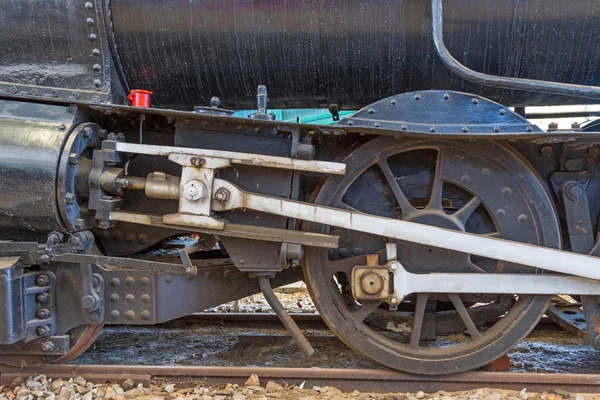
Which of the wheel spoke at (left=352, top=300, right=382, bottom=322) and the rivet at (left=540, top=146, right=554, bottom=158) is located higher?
the rivet at (left=540, top=146, right=554, bottom=158)

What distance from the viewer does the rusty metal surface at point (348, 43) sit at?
83.8 inches

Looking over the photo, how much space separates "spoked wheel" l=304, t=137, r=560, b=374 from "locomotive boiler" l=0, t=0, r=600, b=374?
1cm

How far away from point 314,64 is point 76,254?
1.50 m

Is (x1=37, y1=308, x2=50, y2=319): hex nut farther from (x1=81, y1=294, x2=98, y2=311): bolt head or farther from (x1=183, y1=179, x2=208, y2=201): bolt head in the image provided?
(x1=183, y1=179, x2=208, y2=201): bolt head

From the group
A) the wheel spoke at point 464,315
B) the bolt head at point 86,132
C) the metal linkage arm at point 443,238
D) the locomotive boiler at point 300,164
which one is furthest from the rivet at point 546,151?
the bolt head at point 86,132

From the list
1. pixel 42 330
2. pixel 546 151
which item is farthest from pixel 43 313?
pixel 546 151

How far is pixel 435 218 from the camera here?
2.18 meters

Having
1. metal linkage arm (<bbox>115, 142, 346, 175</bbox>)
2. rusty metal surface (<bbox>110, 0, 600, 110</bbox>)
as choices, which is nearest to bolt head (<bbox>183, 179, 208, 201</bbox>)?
metal linkage arm (<bbox>115, 142, 346, 175</bbox>)

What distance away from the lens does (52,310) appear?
2221 millimetres

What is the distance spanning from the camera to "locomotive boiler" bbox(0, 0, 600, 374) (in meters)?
2.03

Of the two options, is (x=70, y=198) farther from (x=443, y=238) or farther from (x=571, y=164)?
(x=571, y=164)

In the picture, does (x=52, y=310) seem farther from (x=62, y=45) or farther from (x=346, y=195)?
(x=346, y=195)

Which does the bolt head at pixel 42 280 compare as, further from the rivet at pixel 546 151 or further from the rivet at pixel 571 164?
the rivet at pixel 571 164

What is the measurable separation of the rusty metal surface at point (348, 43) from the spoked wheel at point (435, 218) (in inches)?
16.3
